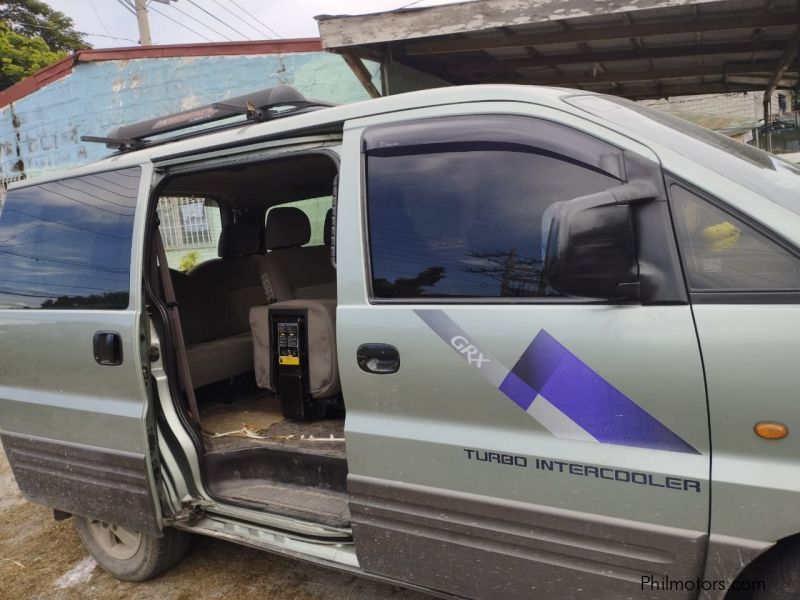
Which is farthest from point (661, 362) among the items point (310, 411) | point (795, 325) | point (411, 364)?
point (310, 411)

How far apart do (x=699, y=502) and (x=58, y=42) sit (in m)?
33.5

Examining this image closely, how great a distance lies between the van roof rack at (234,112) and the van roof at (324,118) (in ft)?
0.21

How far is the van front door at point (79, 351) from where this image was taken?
2.86m

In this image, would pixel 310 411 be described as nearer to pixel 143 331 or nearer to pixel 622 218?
pixel 143 331

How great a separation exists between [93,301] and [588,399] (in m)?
2.43

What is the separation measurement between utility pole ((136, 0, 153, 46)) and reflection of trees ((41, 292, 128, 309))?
49.0 feet

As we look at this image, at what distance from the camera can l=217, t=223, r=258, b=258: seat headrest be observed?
4.42m

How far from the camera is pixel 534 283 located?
1.94 metres

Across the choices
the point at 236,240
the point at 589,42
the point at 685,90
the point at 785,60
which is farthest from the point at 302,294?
the point at 685,90

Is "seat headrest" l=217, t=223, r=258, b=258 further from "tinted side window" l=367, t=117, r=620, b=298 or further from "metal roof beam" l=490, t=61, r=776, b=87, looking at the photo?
"metal roof beam" l=490, t=61, r=776, b=87

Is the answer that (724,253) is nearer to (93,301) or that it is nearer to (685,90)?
(93,301)

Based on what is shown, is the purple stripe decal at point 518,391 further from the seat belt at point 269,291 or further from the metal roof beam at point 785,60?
the metal roof beam at point 785,60

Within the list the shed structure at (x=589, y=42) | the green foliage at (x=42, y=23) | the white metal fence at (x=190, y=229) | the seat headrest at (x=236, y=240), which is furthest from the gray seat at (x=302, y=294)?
the green foliage at (x=42, y=23)

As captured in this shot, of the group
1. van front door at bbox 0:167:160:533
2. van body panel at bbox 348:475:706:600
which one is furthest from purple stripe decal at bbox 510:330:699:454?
van front door at bbox 0:167:160:533
